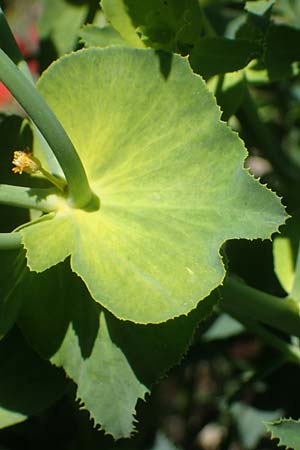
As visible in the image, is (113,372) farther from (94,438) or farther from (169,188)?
(94,438)

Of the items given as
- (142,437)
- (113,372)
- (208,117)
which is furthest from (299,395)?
(208,117)

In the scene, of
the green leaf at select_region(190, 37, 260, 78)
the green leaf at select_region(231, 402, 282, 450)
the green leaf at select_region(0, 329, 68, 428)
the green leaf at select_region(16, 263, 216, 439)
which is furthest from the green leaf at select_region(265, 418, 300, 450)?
the green leaf at select_region(231, 402, 282, 450)

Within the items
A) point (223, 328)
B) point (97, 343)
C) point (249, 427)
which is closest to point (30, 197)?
point (97, 343)

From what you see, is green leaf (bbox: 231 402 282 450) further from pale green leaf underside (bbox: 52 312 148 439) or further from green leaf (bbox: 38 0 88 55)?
green leaf (bbox: 38 0 88 55)

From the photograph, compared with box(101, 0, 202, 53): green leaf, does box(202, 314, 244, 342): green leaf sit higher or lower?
lower

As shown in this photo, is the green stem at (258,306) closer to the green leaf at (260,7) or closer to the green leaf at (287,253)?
the green leaf at (287,253)

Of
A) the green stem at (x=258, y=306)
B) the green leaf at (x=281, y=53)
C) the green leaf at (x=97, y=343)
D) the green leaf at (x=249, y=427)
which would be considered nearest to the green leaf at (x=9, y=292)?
the green leaf at (x=97, y=343)
